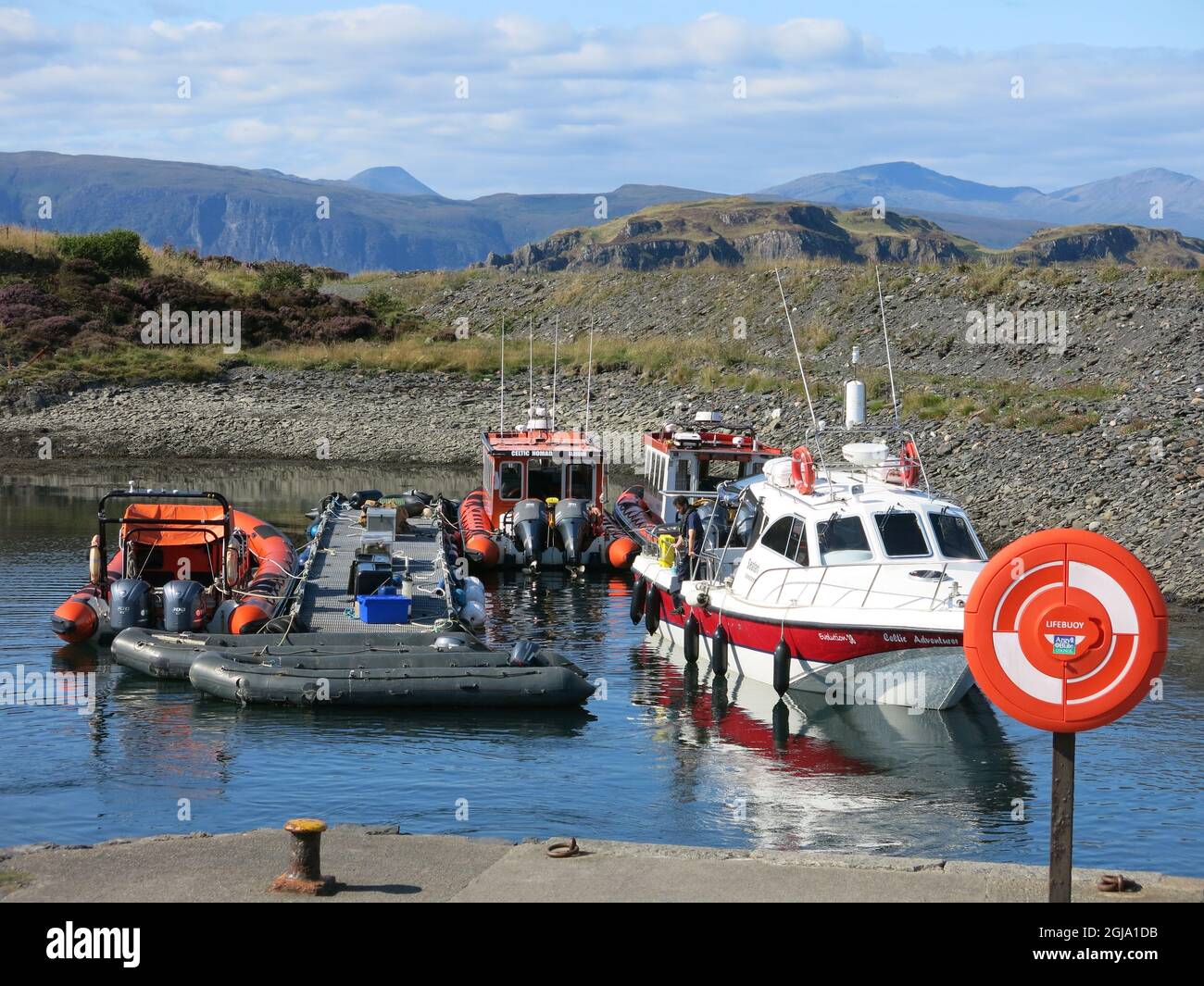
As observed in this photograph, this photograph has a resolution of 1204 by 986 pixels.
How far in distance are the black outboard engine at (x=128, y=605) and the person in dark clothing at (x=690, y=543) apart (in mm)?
7818

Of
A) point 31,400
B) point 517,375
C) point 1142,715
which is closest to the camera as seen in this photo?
point 1142,715

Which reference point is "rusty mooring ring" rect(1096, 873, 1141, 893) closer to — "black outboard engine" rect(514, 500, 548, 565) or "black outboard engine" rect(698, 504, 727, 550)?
"black outboard engine" rect(698, 504, 727, 550)

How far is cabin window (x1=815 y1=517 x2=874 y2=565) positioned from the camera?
19250mm

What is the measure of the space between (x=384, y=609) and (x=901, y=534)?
7.33 meters

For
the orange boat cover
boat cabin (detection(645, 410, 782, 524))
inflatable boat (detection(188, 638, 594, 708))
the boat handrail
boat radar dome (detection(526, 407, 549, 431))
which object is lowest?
inflatable boat (detection(188, 638, 594, 708))

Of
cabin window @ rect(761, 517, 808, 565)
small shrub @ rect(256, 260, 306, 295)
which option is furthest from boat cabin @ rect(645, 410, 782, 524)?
small shrub @ rect(256, 260, 306, 295)

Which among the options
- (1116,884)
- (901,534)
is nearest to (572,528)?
(901,534)

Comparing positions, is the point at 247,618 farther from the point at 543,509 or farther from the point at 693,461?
the point at 693,461

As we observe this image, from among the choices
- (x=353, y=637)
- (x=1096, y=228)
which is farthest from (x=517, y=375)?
(x=1096, y=228)

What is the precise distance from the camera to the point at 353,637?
2025 centimetres

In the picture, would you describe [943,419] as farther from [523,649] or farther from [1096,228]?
[1096,228]

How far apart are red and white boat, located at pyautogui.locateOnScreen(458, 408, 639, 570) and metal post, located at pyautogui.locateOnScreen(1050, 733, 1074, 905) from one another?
21.8m

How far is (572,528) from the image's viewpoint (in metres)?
30.4
